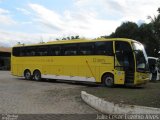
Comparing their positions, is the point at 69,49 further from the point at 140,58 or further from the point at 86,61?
the point at 140,58

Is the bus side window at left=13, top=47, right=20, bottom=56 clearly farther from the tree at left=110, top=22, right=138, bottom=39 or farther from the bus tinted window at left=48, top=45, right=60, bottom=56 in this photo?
the tree at left=110, top=22, right=138, bottom=39

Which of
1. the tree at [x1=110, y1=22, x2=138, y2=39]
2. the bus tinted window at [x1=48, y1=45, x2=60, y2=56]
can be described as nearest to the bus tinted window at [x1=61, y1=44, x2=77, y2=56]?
the bus tinted window at [x1=48, y1=45, x2=60, y2=56]

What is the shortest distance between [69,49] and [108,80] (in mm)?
4247

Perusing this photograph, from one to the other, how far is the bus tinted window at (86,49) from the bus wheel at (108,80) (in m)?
1.91

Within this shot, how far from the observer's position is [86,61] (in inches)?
969

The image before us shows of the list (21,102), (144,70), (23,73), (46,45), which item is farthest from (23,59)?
(21,102)

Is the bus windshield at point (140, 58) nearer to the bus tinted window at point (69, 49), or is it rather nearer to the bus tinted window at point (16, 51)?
the bus tinted window at point (69, 49)

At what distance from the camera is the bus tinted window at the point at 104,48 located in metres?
22.9

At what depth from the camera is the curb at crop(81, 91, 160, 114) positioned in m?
10.7

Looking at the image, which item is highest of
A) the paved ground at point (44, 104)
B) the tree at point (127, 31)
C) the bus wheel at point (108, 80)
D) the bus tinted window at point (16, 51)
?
the tree at point (127, 31)

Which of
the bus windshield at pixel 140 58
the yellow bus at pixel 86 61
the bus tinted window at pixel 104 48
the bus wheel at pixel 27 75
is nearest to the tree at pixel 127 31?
the yellow bus at pixel 86 61

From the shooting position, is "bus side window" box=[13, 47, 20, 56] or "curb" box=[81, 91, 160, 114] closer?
"curb" box=[81, 91, 160, 114]

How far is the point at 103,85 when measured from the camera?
2375 centimetres

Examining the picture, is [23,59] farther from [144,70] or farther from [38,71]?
[144,70]
